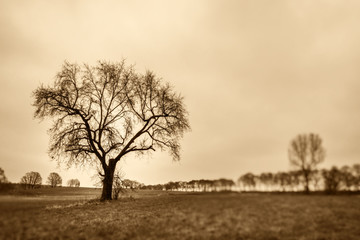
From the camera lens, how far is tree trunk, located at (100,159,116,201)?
22391 millimetres

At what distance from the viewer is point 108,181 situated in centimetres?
2289

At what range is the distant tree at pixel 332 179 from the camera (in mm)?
9992

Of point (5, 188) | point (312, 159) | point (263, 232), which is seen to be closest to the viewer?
point (5, 188)

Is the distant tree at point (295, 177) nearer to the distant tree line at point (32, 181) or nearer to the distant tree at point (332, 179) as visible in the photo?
the distant tree at point (332, 179)

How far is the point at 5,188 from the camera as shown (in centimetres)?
657

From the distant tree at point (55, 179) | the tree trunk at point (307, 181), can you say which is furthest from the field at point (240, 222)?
the distant tree at point (55, 179)

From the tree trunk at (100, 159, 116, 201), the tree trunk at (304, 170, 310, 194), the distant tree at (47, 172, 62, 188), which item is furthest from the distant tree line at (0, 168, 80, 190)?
the tree trunk at (304, 170, 310, 194)

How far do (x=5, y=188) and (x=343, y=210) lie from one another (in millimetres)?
12076

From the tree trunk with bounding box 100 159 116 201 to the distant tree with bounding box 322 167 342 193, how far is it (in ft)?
61.7

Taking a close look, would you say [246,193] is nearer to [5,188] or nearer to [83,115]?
[5,188]

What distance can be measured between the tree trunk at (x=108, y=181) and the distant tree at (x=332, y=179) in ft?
61.7

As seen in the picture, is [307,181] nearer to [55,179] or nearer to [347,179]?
[347,179]

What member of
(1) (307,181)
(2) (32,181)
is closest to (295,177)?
(1) (307,181)

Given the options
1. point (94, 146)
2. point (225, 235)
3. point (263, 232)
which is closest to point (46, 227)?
point (225, 235)
